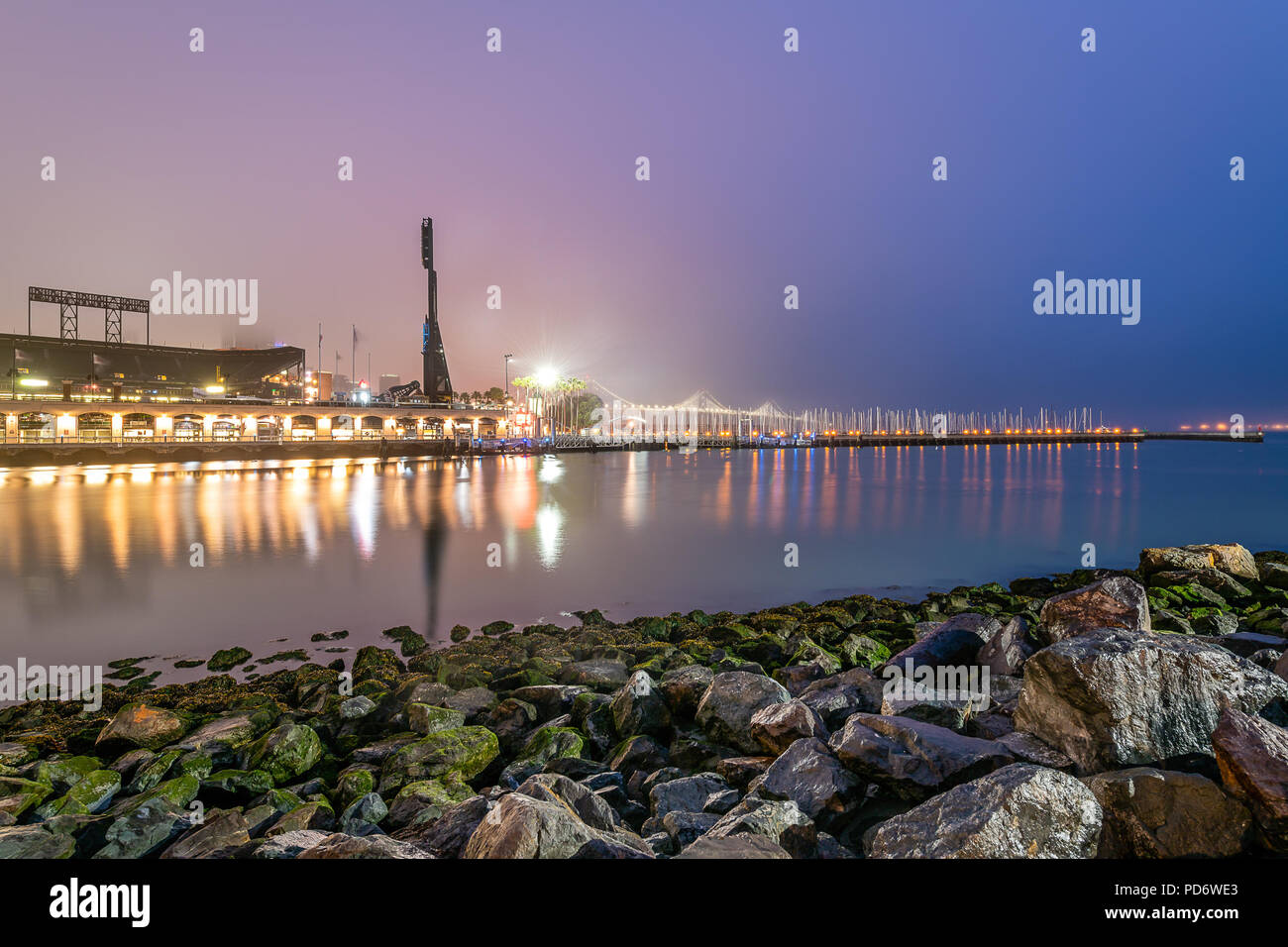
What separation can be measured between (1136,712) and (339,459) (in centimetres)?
9887

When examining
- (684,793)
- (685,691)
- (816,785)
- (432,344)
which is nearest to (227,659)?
(685,691)

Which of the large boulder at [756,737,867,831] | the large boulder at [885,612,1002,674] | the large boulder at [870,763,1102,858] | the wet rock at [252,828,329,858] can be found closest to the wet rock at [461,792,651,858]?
the wet rock at [252,828,329,858]

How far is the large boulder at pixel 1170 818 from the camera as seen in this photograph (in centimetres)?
393

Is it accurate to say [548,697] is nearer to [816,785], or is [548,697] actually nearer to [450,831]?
[450,831]

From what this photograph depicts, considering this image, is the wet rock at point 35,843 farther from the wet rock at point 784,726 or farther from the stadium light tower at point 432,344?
the stadium light tower at point 432,344

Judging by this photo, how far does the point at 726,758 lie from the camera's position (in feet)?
20.0

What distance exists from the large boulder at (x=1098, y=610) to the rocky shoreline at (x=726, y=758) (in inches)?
1.0

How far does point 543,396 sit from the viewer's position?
19038cm

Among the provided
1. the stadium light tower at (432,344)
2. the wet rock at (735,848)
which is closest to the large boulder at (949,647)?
the wet rock at (735,848)

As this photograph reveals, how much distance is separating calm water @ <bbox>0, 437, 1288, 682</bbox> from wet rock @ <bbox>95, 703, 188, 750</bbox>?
526 centimetres

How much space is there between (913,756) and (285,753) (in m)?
6.07

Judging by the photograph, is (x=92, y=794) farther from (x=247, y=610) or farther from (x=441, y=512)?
(x=441, y=512)

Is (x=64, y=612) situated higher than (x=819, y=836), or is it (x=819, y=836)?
(x=819, y=836)
